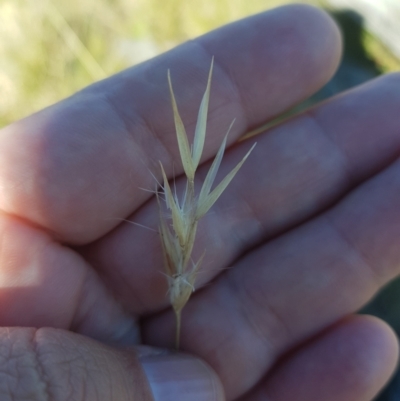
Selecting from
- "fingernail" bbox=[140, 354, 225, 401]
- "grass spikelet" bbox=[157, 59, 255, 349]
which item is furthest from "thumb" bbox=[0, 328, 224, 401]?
"grass spikelet" bbox=[157, 59, 255, 349]

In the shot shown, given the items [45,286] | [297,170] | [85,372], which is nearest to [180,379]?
[85,372]

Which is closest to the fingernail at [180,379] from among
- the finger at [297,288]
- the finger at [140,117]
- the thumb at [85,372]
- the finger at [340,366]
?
the thumb at [85,372]

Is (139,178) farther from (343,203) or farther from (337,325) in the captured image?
(337,325)

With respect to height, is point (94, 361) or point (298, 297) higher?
point (94, 361)

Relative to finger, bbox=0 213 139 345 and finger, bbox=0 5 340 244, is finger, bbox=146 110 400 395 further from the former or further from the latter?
finger, bbox=0 5 340 244

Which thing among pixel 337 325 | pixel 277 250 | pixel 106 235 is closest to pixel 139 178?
pixel 106 235
